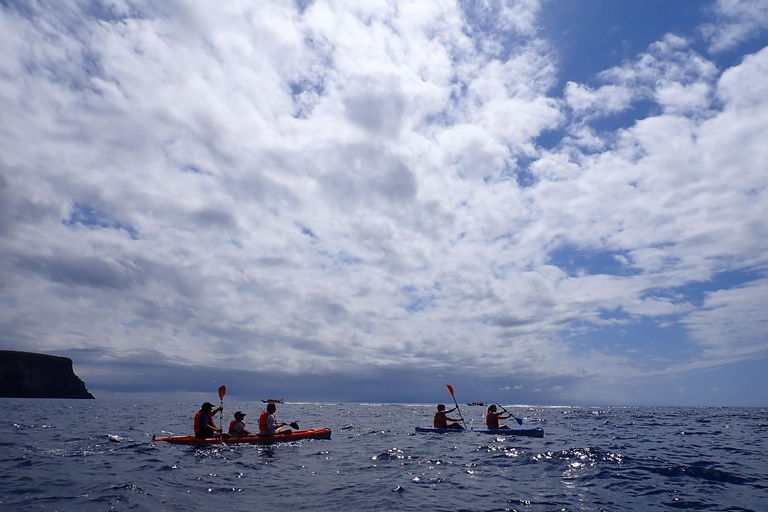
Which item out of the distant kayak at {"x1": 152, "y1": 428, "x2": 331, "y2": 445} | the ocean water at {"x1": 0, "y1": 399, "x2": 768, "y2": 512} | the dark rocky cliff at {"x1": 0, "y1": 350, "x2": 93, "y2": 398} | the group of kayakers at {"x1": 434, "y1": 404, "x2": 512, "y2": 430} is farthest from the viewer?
the dark rocky cliff at {"x1": 0, "y1": 350, "x2": 93, "y2": 398}

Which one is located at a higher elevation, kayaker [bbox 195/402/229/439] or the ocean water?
kayaker [bbox 195/402/229/439]

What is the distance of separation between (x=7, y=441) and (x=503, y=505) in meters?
23.9

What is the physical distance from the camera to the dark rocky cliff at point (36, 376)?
125438 mm

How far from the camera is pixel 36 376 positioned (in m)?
129

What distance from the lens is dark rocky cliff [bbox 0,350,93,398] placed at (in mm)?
125438

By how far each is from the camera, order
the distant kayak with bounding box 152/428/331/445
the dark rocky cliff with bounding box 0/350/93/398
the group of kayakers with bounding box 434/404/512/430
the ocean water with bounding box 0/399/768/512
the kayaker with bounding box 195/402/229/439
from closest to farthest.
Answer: the ocean water with bounding box 0/399/768/512 < the distant kayak with bounding box 152/428/331/445 < the kayaker with bounding box 195/402/229/439 < the group of kayakers with bounding box 434/404/512/430 < the dark rocky cliff with bounding box 0/350/93/398

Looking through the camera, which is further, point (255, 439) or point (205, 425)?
point (255, 439)

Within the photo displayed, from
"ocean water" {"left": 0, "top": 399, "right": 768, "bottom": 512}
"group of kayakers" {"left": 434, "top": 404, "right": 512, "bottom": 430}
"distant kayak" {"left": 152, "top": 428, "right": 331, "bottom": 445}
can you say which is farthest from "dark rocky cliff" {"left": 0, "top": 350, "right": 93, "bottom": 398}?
"group of kayakers" {"left": 434, "top": 404, "right": 512, "bottom": 430}

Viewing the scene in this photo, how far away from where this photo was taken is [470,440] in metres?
24.8

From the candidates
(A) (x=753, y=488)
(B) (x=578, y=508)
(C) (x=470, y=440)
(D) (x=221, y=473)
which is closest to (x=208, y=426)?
(D) (x=221, y=473)

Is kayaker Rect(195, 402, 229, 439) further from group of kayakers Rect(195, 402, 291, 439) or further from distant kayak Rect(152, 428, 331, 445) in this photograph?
distant kayak Rect(152, 428, 331, 445)

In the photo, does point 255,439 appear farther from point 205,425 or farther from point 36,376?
point 36,376

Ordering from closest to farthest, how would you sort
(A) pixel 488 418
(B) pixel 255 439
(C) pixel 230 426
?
(C) pixel 230 426, (B) pixel 255 439, (A) pixel 488 418

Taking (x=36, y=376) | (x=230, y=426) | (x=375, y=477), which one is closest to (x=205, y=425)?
(x=230, y=426)
